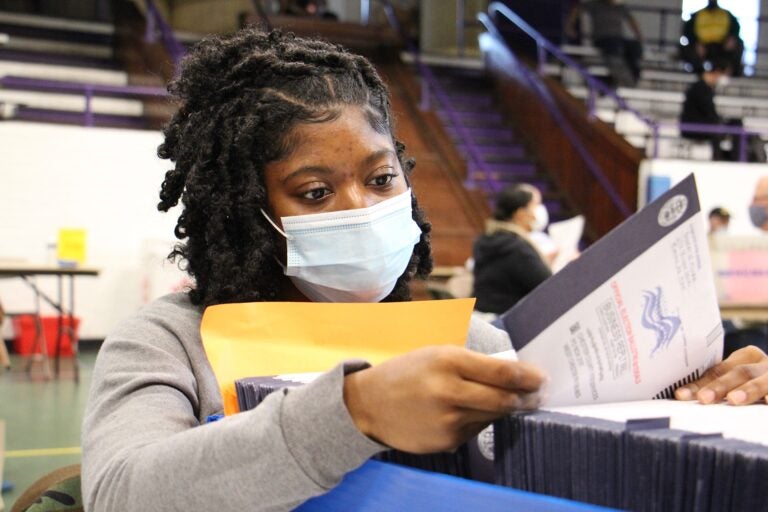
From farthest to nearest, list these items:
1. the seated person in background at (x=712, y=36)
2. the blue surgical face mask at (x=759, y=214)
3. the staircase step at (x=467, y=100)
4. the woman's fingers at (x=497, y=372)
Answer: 1. the staircase step at (x=467, y=100)
2. the seated person in background at (x=712, y=36)
3. the blue surgical face mask at (x=759, y=214)
4. the woman's fingers at (x=497, y=372)

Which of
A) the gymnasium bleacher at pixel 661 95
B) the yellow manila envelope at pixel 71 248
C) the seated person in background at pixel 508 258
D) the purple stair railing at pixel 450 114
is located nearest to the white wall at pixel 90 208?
the yellow manila envelope at pixel 71 248

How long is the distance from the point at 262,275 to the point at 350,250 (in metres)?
0.13

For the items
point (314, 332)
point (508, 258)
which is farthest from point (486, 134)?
point (314, 332)

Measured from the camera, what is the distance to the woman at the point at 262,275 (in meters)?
0.63

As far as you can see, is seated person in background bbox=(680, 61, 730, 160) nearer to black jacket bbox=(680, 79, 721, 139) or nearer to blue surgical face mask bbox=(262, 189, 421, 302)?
black jacket bbox=(680, 79, 721, 139)

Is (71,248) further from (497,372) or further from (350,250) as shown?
(497,372)

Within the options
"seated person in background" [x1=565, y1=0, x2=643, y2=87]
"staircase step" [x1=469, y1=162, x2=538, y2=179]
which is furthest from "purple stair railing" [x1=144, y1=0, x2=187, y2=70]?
"seated person in background" [x1=565, y1=0, x2=643, y2=87]

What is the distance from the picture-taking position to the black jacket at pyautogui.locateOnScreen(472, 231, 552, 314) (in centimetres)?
480

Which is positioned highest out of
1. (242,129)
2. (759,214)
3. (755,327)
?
(242,129)

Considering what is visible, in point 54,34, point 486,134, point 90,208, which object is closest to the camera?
point 90,208

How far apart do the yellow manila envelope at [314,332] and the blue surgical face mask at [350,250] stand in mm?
328

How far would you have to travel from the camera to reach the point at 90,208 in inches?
330

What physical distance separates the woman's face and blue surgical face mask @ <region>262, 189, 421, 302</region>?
0.6 inches

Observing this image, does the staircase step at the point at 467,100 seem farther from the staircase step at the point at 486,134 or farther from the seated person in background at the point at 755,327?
the seated person in background at the point at 755,327
